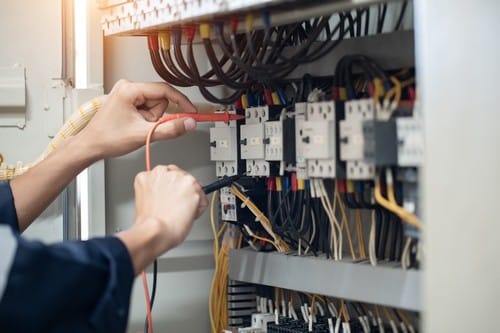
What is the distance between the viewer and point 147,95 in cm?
187

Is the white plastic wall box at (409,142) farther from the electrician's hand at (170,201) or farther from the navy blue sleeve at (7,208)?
the navy blue sleeve at (7,208)

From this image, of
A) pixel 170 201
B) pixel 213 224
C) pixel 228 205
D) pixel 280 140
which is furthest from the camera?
pixel 213 224

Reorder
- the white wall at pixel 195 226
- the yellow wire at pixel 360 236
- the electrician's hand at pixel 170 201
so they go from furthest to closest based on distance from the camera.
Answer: the white wall at pixel 195 226 → the yellow wire at pixel 360 236 → the electrician's hand at pixel 170 201

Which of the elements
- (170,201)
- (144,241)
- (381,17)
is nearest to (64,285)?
(144,241)

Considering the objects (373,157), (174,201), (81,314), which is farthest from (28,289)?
(373,157)

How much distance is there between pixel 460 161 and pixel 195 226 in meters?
0.94

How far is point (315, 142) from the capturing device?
63.9 inches

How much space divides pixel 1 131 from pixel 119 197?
35 centimetres

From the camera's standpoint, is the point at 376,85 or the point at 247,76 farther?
the point at 247,76

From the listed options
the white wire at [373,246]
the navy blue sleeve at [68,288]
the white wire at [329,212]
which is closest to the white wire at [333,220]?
the white wire at [329,212]

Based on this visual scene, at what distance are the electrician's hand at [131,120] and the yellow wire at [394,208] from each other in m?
0.57

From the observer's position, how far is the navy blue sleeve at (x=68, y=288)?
4.12 feet

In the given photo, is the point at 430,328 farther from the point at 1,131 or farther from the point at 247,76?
the point at 1,131

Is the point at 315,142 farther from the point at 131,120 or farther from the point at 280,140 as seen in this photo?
the point at 131,120
